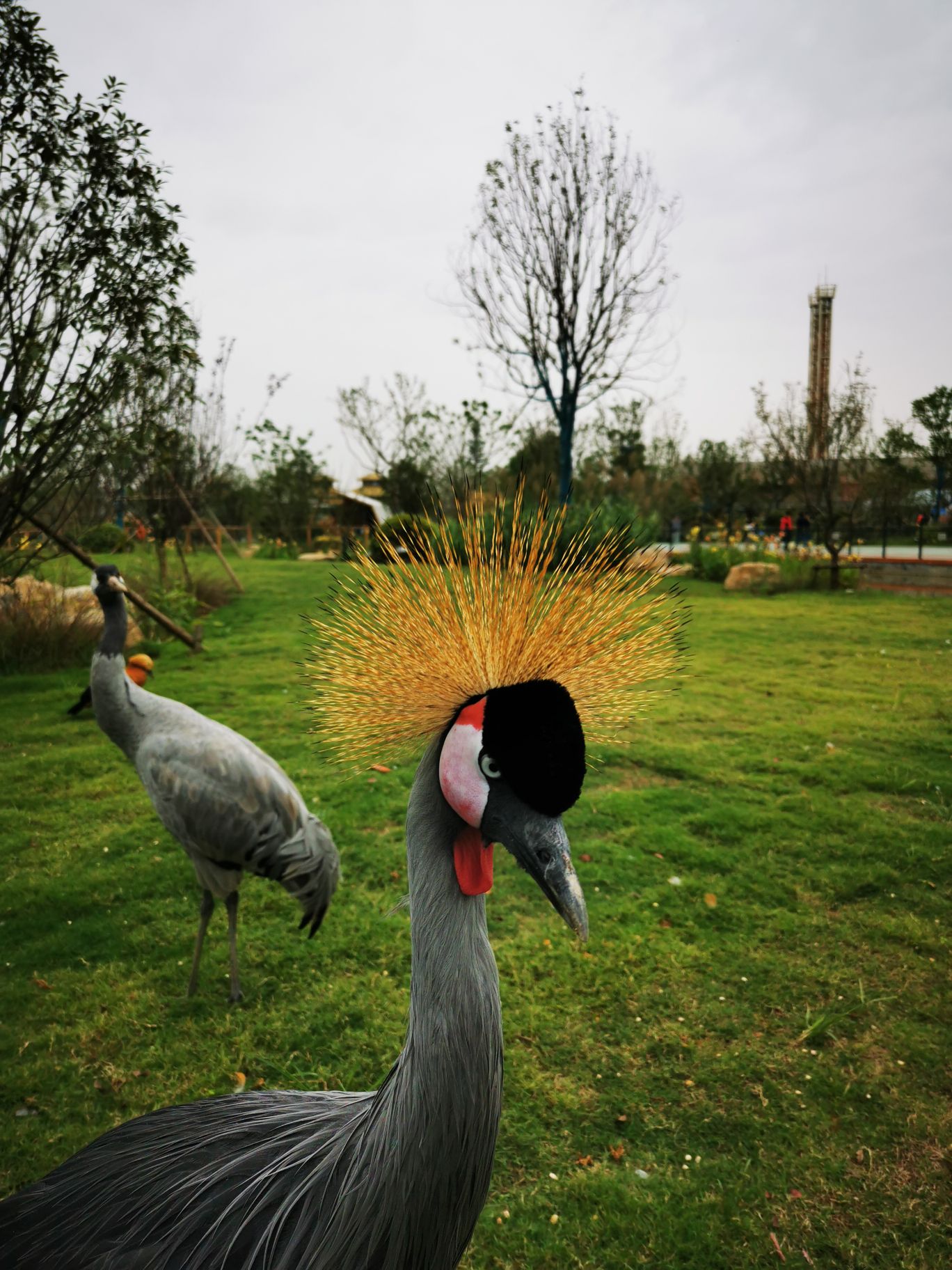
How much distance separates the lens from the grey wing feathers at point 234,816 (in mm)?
2564

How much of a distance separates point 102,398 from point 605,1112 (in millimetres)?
4546

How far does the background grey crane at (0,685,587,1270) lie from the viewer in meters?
0.98

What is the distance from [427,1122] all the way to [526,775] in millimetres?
570

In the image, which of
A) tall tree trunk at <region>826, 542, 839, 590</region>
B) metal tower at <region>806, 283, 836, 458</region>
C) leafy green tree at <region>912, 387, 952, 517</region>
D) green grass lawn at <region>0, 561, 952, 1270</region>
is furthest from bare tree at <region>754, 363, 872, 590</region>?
metal tower at <region>806, 283, 836, 458</region>

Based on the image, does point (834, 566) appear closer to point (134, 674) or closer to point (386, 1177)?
point (134, 674)

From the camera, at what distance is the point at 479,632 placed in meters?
1.08

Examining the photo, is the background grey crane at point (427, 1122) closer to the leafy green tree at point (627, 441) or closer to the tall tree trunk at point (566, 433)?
the tall tree trunk at point (566, 433)

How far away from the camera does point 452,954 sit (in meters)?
1.06

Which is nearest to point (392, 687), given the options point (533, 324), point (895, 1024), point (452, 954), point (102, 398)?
point (452, 954)

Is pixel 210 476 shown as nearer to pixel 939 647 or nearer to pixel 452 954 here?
pixel 939 647

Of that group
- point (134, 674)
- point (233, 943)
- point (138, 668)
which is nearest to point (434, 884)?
point (233, 943)

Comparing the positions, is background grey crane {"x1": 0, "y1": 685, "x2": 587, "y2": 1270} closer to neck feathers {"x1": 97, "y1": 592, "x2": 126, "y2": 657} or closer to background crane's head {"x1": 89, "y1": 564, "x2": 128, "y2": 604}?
neck feathers {"x1": 97, "y1": 592, "x2": 126, "y2": 657}

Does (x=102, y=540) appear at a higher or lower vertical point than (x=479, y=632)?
higher

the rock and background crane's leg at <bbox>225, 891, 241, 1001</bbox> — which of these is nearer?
background crane's leg at <bbox>225, 891, 241, 1001</bbox>
